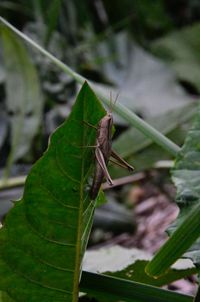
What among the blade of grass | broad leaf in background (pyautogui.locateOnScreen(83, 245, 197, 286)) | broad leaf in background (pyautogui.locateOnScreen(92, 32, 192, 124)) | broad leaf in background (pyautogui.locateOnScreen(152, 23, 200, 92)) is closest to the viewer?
the blade of grass

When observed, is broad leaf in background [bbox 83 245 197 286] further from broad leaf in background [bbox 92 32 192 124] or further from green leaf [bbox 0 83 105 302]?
broad leaf in background [bbox 92 32 192 124]

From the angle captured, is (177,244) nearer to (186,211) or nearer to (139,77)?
(186,211)

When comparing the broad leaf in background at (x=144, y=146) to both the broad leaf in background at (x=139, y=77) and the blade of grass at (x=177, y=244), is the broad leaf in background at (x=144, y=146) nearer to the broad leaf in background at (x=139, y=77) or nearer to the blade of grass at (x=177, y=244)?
the broad leaf in background at (x=139, y=77)

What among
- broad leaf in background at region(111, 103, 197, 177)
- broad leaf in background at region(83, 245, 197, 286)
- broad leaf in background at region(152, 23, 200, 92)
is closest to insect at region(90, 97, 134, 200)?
broad leaf in background at region(83, 245, 197, 286)

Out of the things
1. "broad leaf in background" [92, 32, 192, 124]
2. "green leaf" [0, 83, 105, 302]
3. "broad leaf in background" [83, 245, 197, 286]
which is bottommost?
"broad leaf in background" [92, 32, 192, 124]

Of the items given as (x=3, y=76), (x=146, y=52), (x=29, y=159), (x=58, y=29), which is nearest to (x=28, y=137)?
(x=29, y=159)

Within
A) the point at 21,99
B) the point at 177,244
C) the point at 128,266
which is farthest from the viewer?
the point at 21,99

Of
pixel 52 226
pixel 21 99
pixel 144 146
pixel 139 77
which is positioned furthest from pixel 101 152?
pixel 139 77
